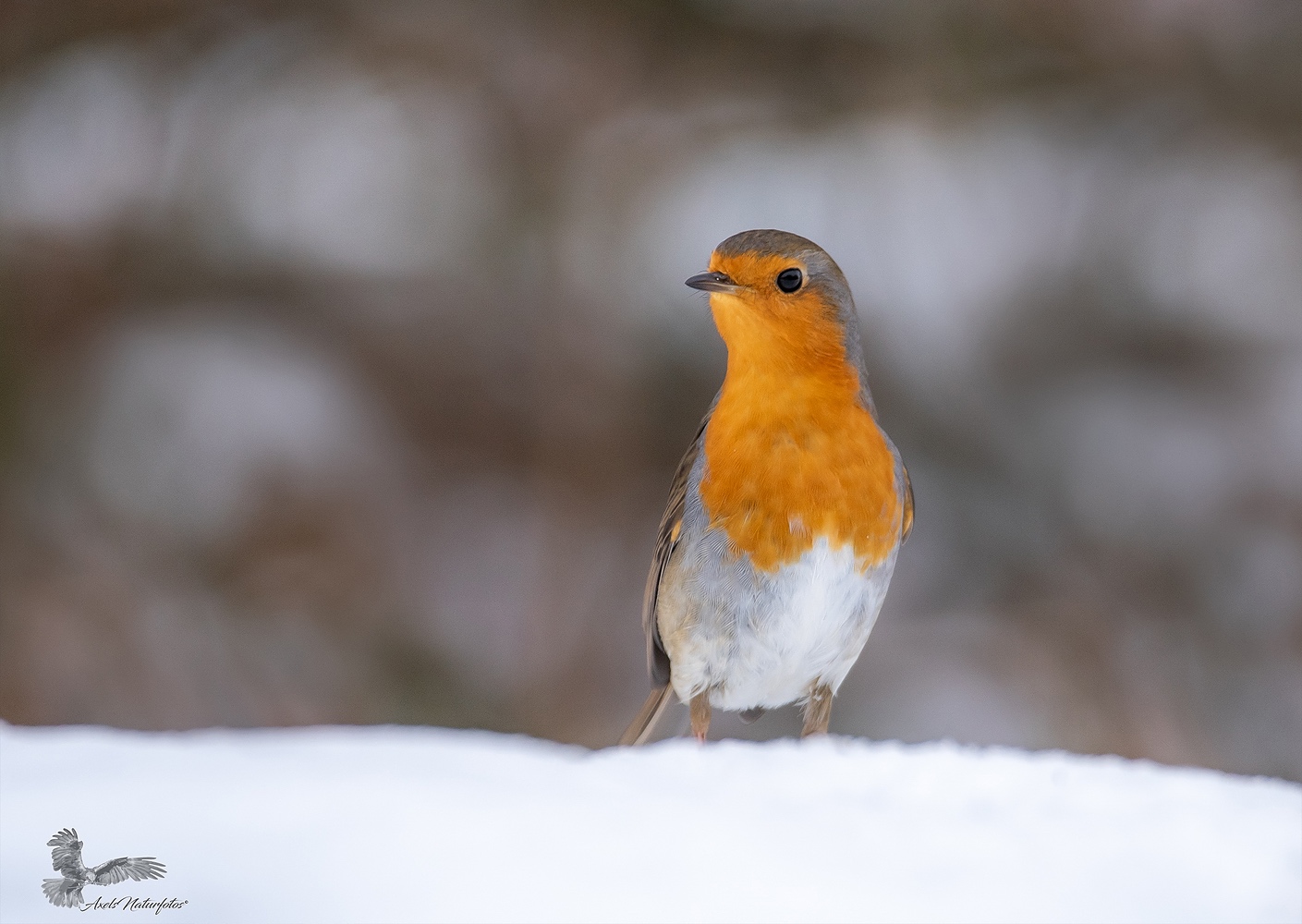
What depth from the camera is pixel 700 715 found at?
1964 millimetres

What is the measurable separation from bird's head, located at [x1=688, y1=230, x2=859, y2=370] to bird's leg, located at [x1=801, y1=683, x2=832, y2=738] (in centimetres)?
62

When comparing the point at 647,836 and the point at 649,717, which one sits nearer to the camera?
the point at 647,836

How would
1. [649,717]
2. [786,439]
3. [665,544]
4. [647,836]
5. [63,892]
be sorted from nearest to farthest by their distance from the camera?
[63,892]
[647,836]
[786,439]
[665,544]
[649,717]

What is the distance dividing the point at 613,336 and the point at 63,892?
8.54 feet

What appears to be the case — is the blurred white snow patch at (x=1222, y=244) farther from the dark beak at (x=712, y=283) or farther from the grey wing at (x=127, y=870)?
the grey wing at (x=127, y=870)

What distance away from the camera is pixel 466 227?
11.0 ft

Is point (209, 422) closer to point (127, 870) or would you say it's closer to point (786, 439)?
point (786, 439)

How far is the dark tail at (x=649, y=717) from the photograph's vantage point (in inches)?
81.8

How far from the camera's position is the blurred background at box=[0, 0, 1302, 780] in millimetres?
3215

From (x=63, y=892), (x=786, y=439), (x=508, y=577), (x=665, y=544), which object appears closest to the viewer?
(x=63, y=892)

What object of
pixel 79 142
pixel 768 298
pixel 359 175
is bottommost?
pixel 768 298

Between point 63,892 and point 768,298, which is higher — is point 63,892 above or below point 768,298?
below

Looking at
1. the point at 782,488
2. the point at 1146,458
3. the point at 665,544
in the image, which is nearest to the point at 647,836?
the point at 782,488

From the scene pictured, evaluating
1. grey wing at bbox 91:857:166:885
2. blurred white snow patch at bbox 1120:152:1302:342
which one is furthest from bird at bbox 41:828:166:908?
blurred white snow patch at bbox 1120:152:1302:342
